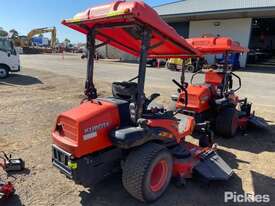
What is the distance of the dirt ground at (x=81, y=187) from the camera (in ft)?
12.5

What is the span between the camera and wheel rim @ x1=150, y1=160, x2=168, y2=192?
3.81 metres

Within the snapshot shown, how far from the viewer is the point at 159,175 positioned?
3.90 m

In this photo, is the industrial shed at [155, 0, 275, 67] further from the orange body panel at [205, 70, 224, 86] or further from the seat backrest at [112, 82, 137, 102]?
the seat backrest at [112, 82, 137, 102]

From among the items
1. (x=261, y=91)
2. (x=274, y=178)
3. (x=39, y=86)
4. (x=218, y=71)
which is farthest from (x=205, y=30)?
(x=274, y=178)

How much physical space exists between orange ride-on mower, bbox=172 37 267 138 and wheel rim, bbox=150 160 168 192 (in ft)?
8.58

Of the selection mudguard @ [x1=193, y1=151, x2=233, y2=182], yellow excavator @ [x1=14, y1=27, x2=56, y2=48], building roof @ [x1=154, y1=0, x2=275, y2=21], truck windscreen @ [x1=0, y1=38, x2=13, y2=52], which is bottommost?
mudguard @ [x1=193, y1=151, x2=233, y2=182]

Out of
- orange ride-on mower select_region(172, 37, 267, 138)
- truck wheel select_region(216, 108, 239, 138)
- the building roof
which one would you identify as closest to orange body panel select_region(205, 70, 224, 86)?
orange ride-on mower select_region(172, 37, 267, 138)

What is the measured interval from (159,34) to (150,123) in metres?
1.13

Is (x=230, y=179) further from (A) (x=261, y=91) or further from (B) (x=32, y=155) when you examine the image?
(A) (x=261, y=91)

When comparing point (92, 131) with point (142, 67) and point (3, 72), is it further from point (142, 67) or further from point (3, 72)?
point (3, 72)

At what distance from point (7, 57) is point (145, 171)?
13842mm

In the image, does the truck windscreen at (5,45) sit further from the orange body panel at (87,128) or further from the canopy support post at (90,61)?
the orange body panel at (87,128)

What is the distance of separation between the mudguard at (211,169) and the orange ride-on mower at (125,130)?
0.6 inches

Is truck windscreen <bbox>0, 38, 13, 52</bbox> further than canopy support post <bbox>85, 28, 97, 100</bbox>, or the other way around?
truck windscreen <bbox>0, 38, 13, 52</bbox>
